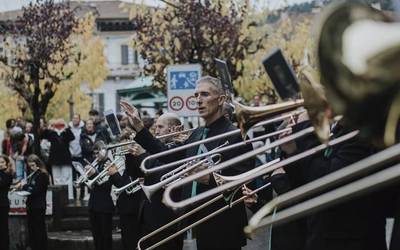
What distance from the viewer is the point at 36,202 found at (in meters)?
11.8

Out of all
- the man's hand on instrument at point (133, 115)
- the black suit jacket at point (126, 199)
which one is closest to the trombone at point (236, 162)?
the man's hand on instrument at point (133, 115)

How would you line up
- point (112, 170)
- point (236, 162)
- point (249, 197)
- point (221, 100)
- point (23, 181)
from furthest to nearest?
point (23, 181) < point (112, 170) < point (221, 100) < point (249, 197) < point (236, 162)

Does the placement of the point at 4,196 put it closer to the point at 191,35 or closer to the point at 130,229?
the point at 130,229

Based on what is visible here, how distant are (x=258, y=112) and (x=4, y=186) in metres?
7.78

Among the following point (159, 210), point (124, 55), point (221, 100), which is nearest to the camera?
point (221, 100)

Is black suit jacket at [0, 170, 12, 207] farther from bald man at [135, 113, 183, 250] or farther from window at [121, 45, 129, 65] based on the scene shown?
window at [121, 45, 129, 65]

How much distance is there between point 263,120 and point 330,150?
39 cm

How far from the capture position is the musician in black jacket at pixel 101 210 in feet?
35.1

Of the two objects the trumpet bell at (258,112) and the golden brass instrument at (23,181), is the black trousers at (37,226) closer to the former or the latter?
the golden brass instrument at (23,181)

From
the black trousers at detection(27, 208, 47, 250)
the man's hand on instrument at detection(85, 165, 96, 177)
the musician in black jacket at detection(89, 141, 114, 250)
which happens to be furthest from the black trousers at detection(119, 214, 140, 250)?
the black trousers at detection(27, 208, 47, 250)

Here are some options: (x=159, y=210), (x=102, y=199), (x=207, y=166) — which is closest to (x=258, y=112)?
(x=207, y=166)

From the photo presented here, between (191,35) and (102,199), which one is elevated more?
(191,35)

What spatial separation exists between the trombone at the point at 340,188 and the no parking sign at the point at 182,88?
9534mm

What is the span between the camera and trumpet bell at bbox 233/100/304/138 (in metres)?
4.02
